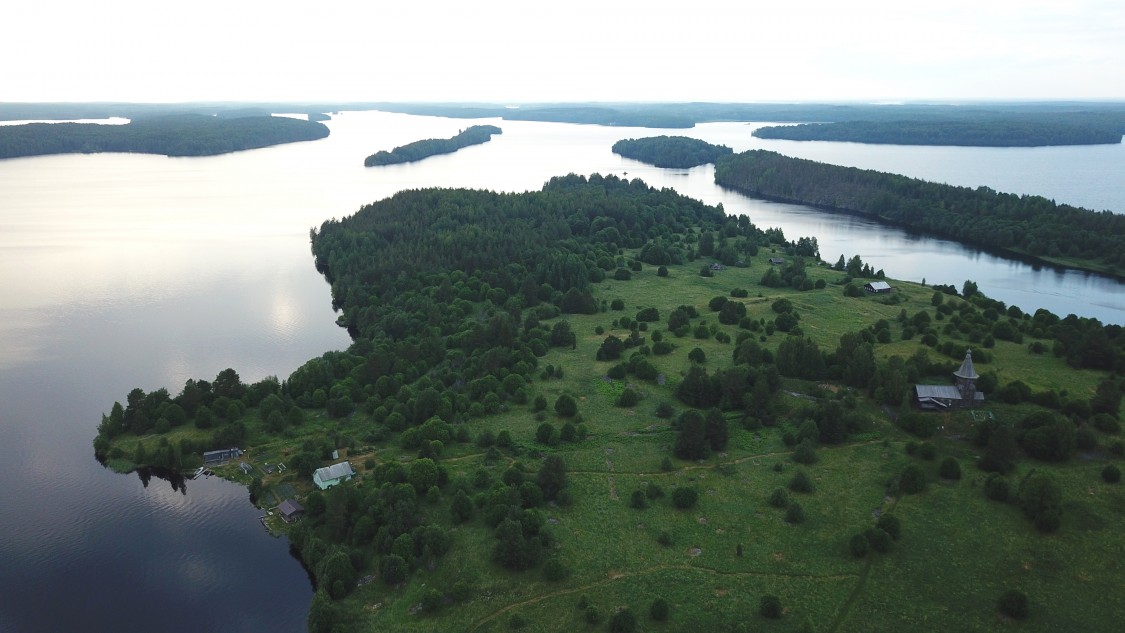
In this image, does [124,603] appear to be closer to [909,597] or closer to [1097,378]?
[909,597]

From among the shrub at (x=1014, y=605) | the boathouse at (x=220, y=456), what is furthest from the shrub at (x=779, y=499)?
the boathouse at (x=220, y=456)

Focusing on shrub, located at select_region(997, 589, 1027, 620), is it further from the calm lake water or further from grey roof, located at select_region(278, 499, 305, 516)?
grey roof, located at select_region(278, 499, 305, 516)

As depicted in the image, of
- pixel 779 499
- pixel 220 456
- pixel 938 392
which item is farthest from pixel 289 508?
→ pixel 938 392

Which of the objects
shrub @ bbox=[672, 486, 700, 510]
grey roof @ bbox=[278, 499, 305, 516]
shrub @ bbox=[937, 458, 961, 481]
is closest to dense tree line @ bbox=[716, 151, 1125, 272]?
shrub @ bbox=[937, 458, 961, 481]

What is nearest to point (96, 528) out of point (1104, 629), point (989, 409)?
point (1104, 629)

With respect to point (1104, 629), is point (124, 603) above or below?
below

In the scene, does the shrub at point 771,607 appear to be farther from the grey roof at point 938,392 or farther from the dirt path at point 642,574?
the grey roof at point 938,392
